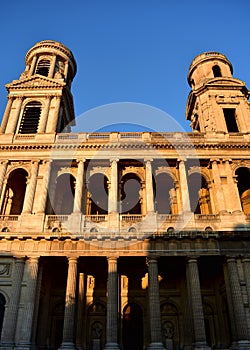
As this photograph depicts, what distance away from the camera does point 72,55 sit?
37.6 metres

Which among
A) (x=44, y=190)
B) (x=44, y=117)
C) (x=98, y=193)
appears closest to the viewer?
(x=44, y=190)

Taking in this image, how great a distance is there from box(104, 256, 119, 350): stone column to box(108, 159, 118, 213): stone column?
3.94 metres

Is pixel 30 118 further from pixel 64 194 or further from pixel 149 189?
pixel 149 189

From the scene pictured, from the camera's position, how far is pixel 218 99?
3109 centimetres

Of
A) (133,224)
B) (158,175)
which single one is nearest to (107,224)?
(133,224)

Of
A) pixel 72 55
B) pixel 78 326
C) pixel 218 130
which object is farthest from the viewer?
pixel 72 55

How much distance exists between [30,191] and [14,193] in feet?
13.3

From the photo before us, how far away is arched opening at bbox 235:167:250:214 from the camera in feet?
88.2

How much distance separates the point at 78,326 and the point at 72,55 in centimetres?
2933

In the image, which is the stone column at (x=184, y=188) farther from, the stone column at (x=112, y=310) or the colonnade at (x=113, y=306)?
the stone column at (x=112, y=310)

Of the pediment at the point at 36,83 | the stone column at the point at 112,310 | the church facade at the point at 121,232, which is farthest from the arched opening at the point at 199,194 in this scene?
the pediment at the point at 36,83

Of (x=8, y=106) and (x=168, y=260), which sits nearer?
(x=168, y=260)

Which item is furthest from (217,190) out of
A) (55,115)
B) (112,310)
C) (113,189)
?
(55,115)

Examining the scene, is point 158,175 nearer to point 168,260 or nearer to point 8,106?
point 168,260
